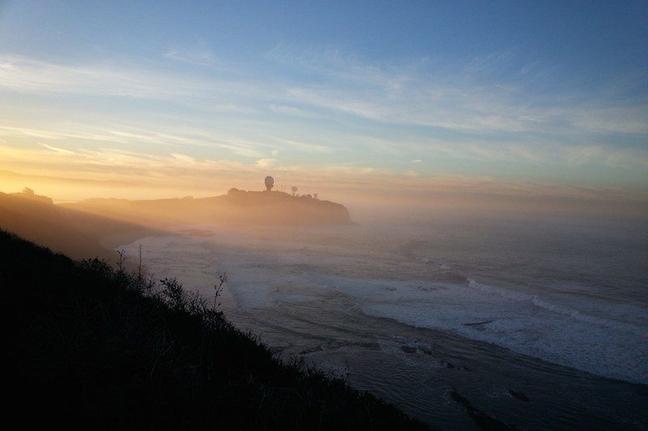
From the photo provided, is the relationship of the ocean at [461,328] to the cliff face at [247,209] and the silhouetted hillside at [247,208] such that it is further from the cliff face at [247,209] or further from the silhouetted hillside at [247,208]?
the silhouetted hillside at [247,208]

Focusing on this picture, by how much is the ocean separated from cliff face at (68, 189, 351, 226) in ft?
231

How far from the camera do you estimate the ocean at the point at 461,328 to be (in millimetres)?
12648

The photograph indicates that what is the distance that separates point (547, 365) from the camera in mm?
15523

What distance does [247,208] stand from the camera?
4840 inches

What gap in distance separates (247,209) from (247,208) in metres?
0.83

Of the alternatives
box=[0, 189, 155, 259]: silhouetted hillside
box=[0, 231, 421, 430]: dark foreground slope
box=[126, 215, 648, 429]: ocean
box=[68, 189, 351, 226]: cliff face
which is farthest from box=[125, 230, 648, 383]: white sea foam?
box=[68, 189, 351, 226]: cliff face

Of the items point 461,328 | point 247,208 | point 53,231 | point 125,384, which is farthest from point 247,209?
Result: point 125,384

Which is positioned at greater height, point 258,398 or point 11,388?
point 11,388

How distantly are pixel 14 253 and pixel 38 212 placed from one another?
42.7m

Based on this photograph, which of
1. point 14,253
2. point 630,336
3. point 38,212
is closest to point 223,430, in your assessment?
point 14,253

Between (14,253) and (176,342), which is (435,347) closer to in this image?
(176,342)

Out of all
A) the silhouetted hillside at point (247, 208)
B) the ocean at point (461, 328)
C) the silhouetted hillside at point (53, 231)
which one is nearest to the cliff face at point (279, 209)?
the silhouetted hillside at point (247, 208)

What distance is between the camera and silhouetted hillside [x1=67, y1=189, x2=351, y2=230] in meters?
108

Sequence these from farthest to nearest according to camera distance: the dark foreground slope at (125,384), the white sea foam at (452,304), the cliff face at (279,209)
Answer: the cliff face at (279,209), the white sea foam at (452,304), the dark foreground slope at (125,384)
